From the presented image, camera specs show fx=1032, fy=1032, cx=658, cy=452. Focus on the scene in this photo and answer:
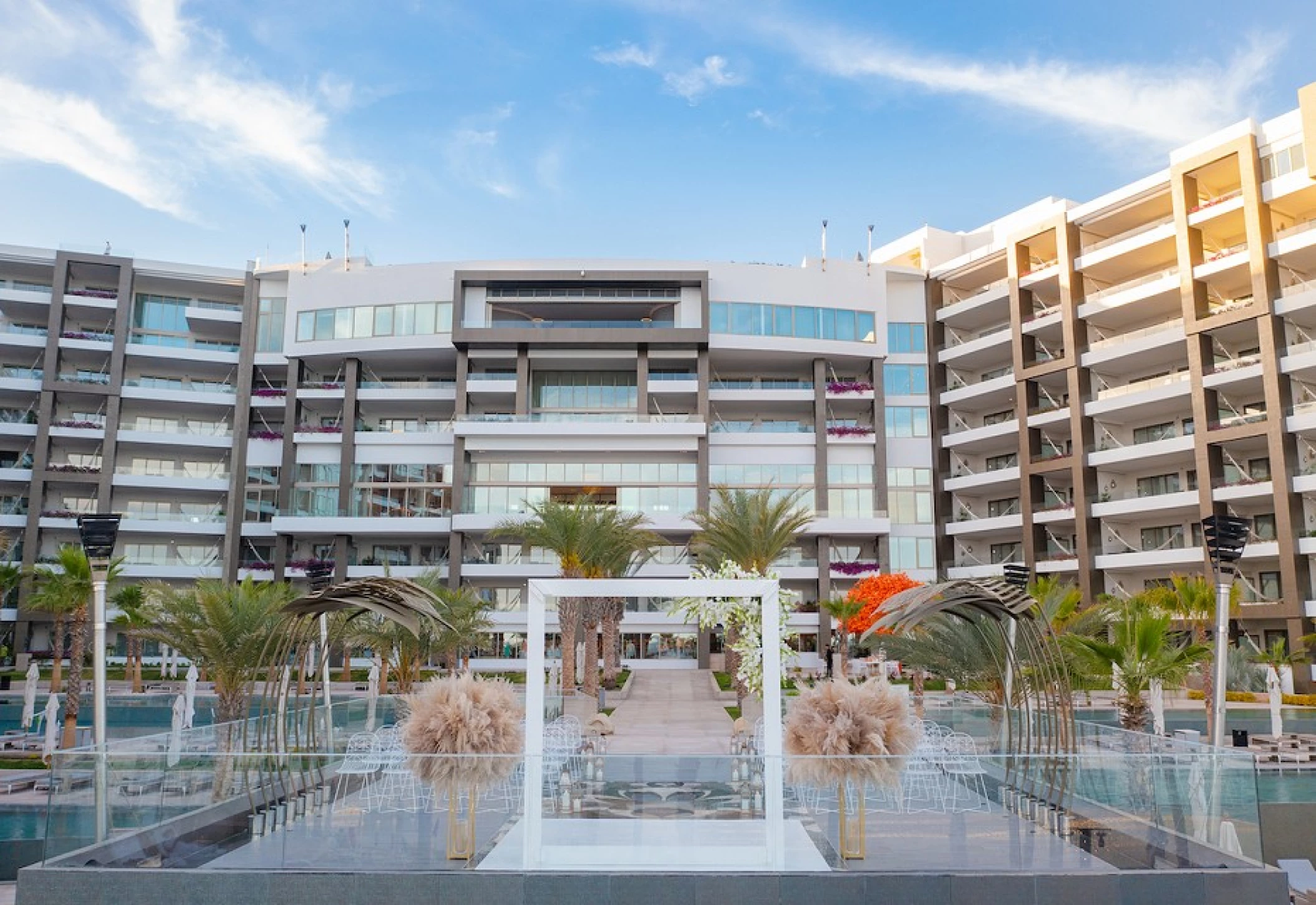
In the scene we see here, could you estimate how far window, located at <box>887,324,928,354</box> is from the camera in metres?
55.9

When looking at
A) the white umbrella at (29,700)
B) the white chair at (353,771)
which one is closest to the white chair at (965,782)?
the white chair at (353,771)

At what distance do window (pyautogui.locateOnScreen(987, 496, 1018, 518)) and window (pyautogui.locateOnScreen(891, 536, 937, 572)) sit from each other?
3.78 m

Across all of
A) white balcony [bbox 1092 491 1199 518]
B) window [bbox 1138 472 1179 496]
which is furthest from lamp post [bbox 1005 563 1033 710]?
window [bbox 1138 472 1179 496]

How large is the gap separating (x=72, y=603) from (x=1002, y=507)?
43437 millimetres

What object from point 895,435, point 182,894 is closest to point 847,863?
point 182,894

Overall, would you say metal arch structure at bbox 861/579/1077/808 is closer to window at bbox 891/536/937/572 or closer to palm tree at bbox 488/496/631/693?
palm tree at bbox 488/496/631/693

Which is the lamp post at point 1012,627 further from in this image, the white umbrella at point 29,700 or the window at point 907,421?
the window at point 907,421

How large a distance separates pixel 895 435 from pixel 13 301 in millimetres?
46465

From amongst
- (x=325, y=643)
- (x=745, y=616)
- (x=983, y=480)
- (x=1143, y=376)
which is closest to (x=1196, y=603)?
(x=1143, y=376)

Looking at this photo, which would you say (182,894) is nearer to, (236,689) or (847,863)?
(847,863)

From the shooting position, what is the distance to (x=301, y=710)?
16172 mm

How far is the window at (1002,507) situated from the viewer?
178ft

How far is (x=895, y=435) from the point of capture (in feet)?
180

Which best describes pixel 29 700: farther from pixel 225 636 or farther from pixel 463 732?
pixel 463 732
